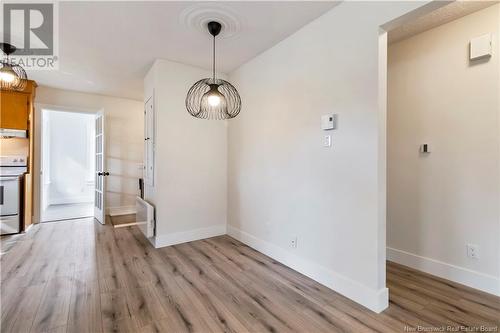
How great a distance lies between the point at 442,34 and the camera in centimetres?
242

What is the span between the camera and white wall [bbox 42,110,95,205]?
259 inches

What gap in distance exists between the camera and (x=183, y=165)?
344cm

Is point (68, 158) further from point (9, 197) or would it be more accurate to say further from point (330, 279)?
point (330, 279)

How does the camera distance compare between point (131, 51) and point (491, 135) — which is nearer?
point (491, 135)

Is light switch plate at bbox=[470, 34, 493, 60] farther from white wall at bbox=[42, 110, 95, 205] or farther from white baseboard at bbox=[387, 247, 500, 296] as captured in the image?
white wall at bbox=[42, 110, 95, 205]

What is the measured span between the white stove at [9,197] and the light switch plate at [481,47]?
20.0 feet

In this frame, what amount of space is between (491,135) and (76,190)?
8768 millimetres

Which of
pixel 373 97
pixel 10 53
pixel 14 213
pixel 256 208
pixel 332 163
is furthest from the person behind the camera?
pixel 14 213

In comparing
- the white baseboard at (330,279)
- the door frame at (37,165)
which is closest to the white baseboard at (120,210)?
the door frame at (37,165)

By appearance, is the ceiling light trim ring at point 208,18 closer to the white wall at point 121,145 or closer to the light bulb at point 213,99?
the light bulb at point 213,99

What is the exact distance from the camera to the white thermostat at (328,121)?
2.16m

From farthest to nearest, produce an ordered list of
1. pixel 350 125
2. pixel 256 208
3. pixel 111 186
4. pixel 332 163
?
pixel 111 186 < pixel 256 208 < pixel 332 163 < pixel 350 125

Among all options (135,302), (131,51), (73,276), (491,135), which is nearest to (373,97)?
(491,135)

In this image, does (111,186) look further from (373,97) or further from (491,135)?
(491,135)
